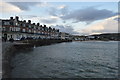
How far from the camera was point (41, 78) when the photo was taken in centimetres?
1322

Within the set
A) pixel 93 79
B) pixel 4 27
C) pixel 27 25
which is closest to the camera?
pixel 93 79

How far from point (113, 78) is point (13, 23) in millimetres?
66092

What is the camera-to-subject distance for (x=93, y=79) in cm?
1338

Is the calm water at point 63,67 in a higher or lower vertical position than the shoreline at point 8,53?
lower

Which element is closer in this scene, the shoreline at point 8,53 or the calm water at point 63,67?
the shoreline at point 8,53

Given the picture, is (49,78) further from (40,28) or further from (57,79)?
(40,28)

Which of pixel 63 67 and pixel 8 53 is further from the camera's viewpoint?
pixel 8 53

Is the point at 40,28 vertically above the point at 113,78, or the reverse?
the point at 40,28

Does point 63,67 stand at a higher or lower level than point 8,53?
lower

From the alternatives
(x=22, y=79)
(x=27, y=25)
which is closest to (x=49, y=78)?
(x=22, y=79)

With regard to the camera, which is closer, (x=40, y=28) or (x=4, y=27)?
(x=4, y=27)

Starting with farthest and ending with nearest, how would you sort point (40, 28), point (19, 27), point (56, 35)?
point (56, 35) → point (40, 28) → point (19, 27)

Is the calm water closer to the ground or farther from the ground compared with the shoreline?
closer to the ground

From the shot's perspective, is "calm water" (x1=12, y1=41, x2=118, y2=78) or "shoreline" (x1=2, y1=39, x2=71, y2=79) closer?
"shoreline" (x1=2, y1=39, x2=71, y2=79)
